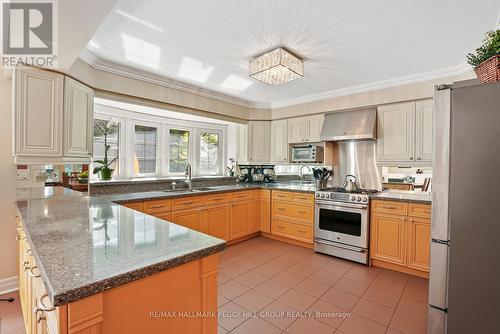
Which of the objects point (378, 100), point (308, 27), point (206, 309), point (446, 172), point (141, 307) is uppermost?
point (308, 27)

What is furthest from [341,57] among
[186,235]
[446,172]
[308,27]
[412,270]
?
[412,270]

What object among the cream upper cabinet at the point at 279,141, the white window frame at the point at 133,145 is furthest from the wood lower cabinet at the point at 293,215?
the white window frame at the point at 133,145

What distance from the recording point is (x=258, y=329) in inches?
73.5

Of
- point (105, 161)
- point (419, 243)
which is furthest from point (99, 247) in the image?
point (419, 243)

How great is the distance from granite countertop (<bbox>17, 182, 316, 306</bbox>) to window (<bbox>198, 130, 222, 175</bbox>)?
257cm

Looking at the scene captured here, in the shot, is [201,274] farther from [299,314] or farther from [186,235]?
[299,314]

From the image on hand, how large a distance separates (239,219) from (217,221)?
0.44 meters

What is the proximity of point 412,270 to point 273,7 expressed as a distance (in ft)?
10.3

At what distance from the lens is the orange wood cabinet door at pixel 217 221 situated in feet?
11.1

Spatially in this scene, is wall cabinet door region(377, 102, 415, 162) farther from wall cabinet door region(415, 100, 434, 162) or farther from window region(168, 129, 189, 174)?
window region(168, 129, 189, 174)

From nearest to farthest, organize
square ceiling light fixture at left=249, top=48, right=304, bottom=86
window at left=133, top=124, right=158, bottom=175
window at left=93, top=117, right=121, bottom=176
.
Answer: square ceiling light fixture at left=249, top=48, right=304, bottom=86
window at left=93, top=117, right=121, bottom=176
window at left=133, top=124, right=158, bottom=175

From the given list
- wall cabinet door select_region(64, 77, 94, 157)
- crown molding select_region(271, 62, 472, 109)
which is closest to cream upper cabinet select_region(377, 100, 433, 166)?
crown molding select_region(271, 62, 472, 109)

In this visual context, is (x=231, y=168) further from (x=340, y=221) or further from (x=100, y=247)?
(x=100, y=247)

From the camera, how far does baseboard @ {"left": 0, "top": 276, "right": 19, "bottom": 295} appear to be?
2338 mm
